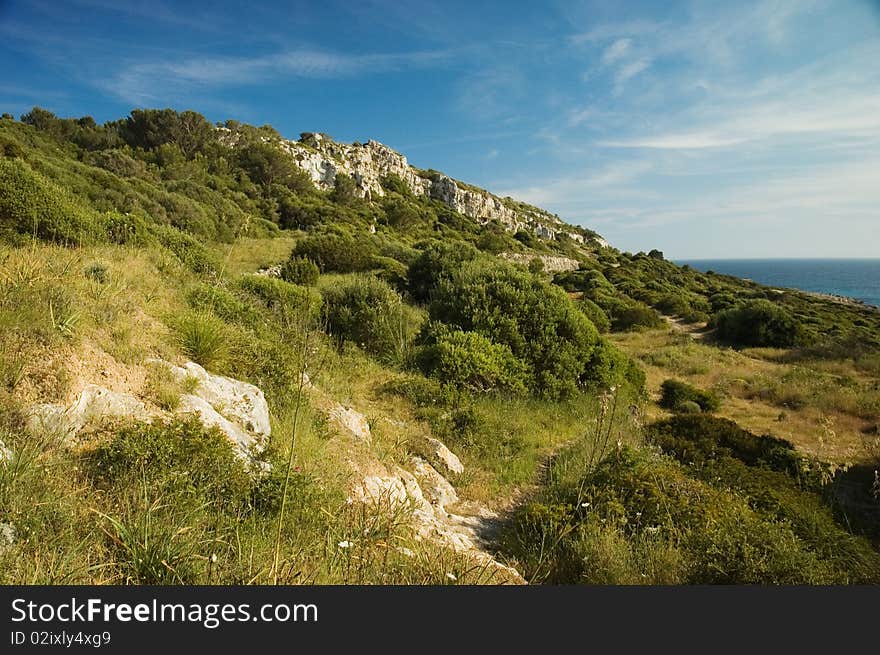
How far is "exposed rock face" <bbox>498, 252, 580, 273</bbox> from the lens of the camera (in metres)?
40.6

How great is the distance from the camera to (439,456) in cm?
626

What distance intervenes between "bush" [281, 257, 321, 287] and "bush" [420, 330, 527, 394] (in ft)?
25.6

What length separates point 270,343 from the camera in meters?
6.65

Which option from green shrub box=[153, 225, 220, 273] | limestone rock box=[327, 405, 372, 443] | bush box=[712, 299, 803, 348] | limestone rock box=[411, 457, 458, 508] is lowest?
limestone rock box=[411, 457, 458, 508]

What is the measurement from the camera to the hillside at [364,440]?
9.09ft

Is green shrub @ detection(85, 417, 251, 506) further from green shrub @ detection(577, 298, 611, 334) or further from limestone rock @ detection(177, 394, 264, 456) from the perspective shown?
green shrub @ detection(577, 298, 611, 334)

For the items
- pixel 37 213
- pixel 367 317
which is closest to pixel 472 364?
pixel 367 317

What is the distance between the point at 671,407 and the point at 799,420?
313 centimetres

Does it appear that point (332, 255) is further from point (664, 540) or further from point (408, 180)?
point (408, 180)

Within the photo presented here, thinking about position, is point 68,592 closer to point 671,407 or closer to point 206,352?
point 206,352

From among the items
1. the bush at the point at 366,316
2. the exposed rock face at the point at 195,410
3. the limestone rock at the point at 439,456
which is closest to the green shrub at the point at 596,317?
the bush at the point at 366,316

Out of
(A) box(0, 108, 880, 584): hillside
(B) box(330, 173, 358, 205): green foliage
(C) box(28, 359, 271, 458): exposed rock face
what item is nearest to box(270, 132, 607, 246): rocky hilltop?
(B) box(330, 173, 358, 205): green foliage

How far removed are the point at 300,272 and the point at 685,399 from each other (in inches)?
529

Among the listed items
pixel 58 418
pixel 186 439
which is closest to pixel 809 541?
pixel 186 439
